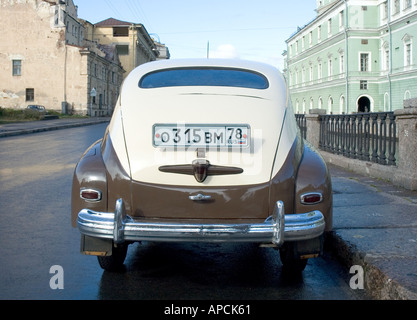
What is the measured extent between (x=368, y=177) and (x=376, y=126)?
101cm

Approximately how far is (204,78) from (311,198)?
4.35 ft

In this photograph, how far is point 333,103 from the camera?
178 feet

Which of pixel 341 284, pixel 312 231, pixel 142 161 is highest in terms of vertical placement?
pixel 142 161

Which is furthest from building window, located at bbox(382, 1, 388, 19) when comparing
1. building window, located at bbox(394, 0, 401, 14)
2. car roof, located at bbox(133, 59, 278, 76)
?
car roof, located at bbox(133, 59, 278, 76)

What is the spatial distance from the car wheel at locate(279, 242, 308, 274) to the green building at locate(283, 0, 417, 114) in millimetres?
41481

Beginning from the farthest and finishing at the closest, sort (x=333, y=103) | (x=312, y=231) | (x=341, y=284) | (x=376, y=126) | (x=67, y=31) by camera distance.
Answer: (x=333, y=103), (x=67, y=31), (x=376, y=126), (x=341, y=284), (x=312, y=231)

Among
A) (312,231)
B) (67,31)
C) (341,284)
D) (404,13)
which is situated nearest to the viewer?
(312,231)

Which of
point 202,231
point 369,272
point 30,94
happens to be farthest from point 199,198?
point 30,94

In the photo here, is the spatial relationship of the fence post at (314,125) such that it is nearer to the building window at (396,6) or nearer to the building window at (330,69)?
the building window at (396,6)

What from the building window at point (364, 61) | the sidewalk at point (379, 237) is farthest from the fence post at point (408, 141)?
→ the building window at point (364, 61)

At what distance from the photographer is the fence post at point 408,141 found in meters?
6.89

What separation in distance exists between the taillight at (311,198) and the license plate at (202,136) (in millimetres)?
564
